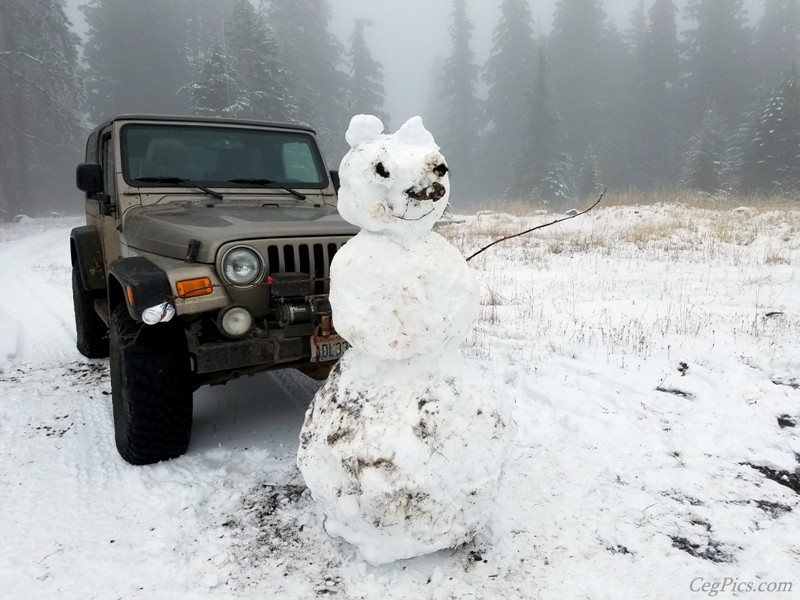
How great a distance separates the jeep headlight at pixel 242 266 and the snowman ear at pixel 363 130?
3.46ft

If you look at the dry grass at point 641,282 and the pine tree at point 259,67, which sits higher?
the pine tree at point 259,67

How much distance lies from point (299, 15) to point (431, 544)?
1407 inches

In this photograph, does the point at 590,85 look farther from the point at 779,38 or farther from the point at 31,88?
the point at 31,88

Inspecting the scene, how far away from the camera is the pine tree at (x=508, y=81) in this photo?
3825 centimetres

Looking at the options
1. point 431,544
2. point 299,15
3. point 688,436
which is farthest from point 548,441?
point 299,15

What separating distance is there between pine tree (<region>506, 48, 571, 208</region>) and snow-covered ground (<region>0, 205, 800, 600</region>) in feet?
80.4

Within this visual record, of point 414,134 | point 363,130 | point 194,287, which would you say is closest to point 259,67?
point 194,287

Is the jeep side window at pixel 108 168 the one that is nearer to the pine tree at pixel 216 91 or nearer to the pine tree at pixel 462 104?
the pine tree at pixel 216 91

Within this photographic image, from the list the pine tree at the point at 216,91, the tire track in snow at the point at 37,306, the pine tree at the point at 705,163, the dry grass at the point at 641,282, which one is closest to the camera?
the dry grass at the point at 641,282

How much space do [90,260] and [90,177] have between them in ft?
3.21

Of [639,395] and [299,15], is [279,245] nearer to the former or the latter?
[639,395]

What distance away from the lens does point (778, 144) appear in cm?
2377

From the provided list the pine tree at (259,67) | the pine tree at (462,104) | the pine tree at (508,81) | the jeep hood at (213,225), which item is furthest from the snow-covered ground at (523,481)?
the pine tree at (462,104)

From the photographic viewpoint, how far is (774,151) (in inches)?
942
